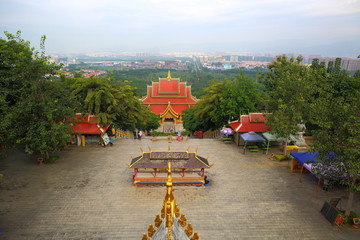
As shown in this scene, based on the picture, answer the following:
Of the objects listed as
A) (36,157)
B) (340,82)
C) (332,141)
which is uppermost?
(340,82)

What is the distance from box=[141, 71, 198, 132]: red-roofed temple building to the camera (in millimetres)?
39822

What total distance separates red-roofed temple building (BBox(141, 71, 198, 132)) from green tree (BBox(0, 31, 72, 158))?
2553 cm

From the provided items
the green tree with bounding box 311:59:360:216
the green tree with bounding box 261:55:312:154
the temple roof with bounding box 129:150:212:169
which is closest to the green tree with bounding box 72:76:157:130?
the temple roof with bounding box 129:150:212:169

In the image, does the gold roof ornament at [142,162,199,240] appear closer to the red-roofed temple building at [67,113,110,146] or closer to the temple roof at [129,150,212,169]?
the temple roof at [129,150,212,169]

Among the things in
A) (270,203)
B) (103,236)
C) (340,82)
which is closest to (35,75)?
(103,236)

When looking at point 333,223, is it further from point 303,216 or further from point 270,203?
point 270,203

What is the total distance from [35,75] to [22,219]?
7680 mm

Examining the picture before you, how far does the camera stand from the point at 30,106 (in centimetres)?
1306

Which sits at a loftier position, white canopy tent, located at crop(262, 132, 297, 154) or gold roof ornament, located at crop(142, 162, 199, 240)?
gold roof ornament, located at crop(142, 162, 199, 240)

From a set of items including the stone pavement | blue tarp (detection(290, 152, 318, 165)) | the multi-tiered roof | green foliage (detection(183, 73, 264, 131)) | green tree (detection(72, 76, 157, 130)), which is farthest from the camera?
→ the multi-tiered roof

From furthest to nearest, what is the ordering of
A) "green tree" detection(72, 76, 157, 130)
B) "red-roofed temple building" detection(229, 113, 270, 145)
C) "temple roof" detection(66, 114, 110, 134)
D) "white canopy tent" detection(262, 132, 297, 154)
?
"red-roofed temple building" detection(229, 113, 270, 145), "green tree" detection(72, 76, 157, 130), "temple roof" detection(66, 114, 110, 134), "white canopy tent" detection(262, 132, 297, 154)

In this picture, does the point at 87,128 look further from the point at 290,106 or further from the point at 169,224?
the point at 169,224

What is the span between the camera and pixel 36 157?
53.7 ft

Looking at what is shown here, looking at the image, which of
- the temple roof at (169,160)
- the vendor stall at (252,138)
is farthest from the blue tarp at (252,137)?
the temple roof at (169,160)
